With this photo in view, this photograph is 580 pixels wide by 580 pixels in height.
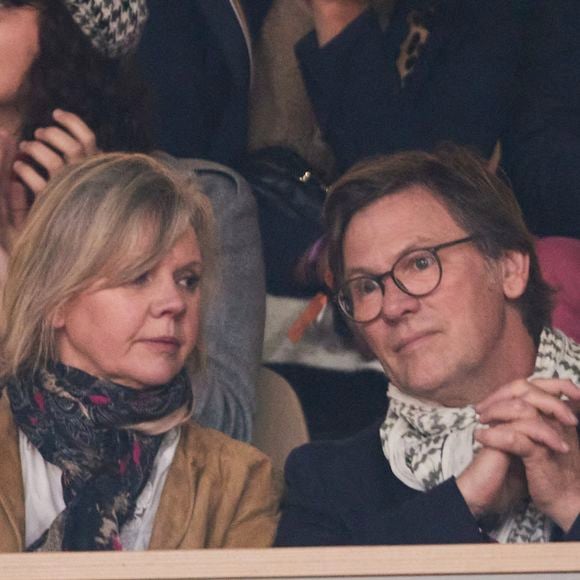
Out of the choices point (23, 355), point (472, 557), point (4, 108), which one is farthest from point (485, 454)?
point (4, 108)

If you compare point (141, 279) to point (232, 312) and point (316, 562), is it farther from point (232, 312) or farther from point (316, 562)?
point (316, 562)

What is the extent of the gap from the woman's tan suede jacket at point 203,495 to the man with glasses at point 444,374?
4 cm

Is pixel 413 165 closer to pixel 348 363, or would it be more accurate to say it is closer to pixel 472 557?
pixel 348 363

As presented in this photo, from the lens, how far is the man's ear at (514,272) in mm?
2473

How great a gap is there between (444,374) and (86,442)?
0.49 meters

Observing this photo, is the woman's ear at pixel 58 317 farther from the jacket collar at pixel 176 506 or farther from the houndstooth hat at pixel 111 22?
the houndstooth hat at pixel 111 22

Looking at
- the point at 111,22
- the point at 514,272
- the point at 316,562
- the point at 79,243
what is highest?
the point at 111,22

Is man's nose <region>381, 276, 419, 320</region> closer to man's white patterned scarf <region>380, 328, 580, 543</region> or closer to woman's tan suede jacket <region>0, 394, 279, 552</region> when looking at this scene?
man's white patterned scarf <region>380, 328, 580, 543</region>

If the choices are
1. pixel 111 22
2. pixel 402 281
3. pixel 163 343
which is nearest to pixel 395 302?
pixel 402 281

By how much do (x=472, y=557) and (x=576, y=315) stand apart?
0.43 metres

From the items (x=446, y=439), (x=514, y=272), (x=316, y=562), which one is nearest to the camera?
(x=316, y=562)

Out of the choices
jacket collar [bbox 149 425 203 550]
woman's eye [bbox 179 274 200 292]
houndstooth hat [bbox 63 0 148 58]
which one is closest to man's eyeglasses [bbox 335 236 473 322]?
woman's eye [bbox 179 274 200 292]

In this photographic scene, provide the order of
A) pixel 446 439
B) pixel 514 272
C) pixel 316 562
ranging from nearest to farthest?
1. pixel 316 562
2. pixel 446 439
3. pixel 514 272

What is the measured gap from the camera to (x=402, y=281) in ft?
7.96
